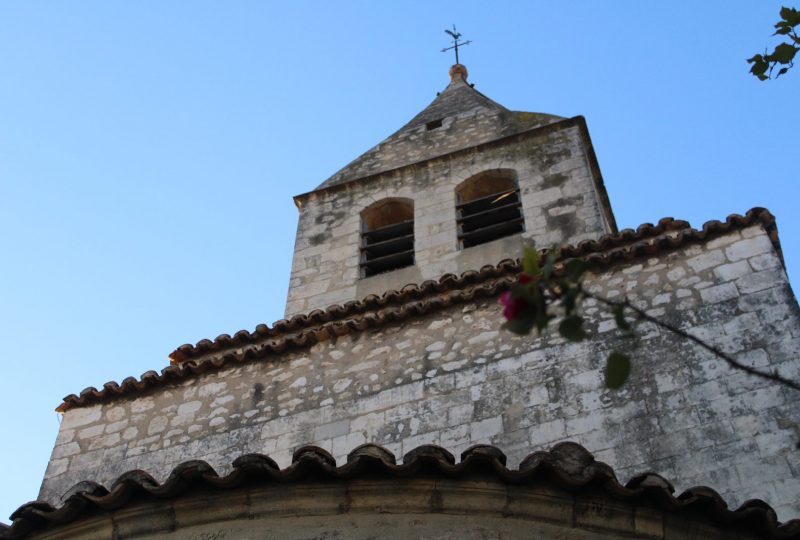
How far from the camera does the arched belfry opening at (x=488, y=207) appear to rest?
11.4 m

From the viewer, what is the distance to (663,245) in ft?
28.7

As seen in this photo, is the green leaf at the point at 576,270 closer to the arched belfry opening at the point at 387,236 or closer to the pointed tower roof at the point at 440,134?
the arched belfry opening at the point at 387,236

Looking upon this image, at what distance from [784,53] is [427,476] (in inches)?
86.5

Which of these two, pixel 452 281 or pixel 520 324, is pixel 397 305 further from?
pixel 520 324

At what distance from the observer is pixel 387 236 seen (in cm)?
1221

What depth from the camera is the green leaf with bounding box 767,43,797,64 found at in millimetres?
4078

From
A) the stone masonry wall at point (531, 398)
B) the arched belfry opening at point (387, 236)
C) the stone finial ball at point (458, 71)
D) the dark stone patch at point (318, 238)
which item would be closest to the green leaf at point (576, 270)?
the stone masonry wall at point (531, 398)

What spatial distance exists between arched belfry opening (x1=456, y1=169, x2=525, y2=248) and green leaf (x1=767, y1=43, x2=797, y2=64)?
7.04 m

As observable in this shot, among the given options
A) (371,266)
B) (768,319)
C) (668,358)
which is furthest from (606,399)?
(371,266)

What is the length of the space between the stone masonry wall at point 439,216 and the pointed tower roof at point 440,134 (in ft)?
1.33

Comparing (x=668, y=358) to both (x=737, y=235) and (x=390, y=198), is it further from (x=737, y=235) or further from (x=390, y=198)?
(x=390, y=198)

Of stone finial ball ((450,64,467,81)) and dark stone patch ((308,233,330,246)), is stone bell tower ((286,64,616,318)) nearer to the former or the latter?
dark stone patch ((308,233,330,246))

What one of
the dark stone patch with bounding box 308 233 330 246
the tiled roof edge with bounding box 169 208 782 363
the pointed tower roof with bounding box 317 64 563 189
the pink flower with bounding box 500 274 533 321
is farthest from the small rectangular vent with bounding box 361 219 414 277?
the pink flower with bounding box 500 274 533 321

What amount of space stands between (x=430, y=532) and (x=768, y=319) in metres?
4.05
